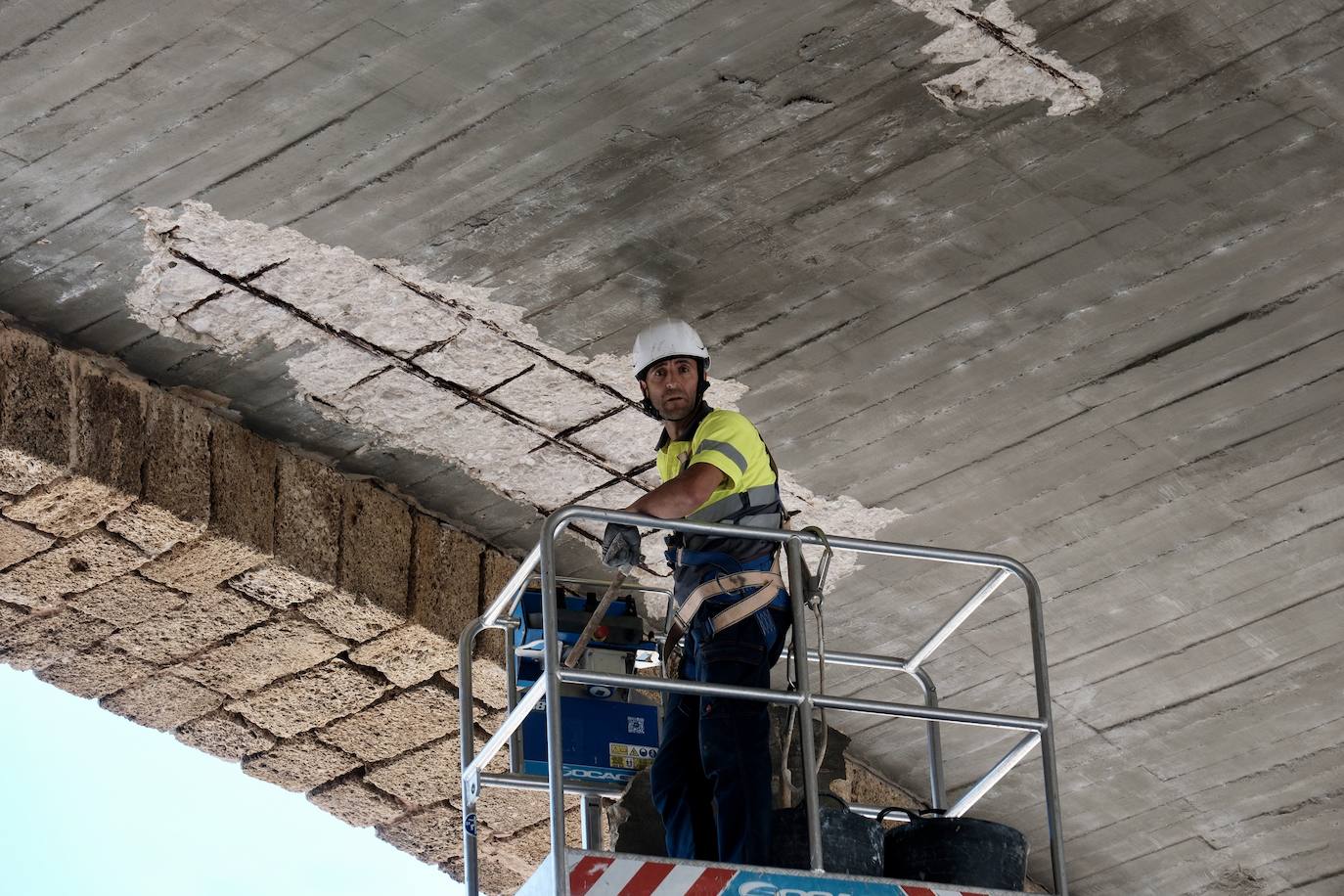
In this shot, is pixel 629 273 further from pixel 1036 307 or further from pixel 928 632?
pixel 928 632

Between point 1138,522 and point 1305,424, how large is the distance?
0.72 meters

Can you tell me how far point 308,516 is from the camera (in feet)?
20.9

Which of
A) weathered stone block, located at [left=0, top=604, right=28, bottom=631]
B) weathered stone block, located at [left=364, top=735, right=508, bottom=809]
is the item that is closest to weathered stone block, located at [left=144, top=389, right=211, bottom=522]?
weathered stone block, located at [left=0, top=604, right=28, bottom=631]

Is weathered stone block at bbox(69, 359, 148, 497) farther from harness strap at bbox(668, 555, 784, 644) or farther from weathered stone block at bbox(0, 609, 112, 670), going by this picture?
harness strap at bbox(668, 555, 784, 644)

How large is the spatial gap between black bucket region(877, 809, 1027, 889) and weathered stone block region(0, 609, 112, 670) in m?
3.37

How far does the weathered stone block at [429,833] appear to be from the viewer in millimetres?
7559

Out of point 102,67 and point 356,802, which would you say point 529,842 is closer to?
point 356,802

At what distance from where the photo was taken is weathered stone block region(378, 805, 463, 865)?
298 inches

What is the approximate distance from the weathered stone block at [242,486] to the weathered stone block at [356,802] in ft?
5.09

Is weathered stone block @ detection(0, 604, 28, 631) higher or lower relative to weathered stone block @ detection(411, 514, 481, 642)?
higher

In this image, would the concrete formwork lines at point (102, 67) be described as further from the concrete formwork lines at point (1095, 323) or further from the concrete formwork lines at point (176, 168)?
the concrete formwork lines at point (1095, 323)

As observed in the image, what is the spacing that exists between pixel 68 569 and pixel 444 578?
1.38 m

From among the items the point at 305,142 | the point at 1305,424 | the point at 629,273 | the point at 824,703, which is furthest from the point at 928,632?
the point at 305,142

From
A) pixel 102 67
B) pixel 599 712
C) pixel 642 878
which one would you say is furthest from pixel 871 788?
pixel 102 67
